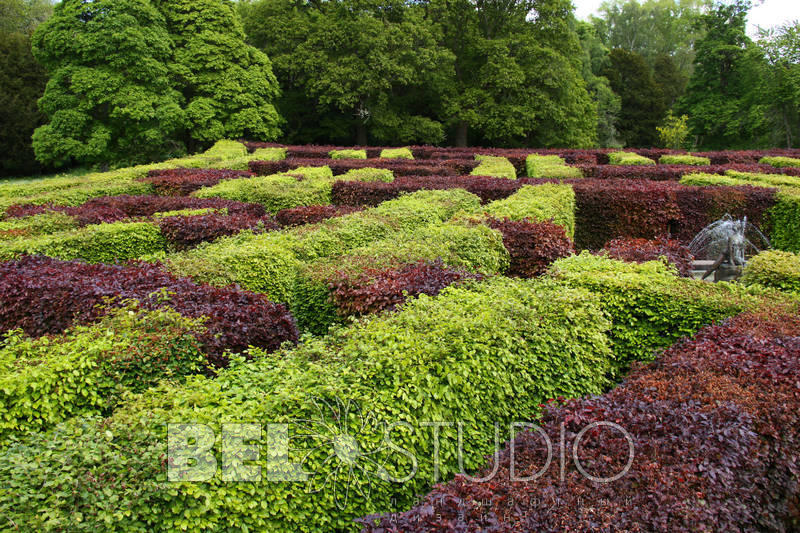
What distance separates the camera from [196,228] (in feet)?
25.9

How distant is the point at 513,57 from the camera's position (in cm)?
2609

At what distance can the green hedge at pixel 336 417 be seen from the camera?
2.40m

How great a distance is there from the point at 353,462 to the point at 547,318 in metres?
2.18

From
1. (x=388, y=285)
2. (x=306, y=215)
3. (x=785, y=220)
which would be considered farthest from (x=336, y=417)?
(x=785, y=220)

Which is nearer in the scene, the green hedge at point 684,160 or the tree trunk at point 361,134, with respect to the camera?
the green hedge at point 684,160

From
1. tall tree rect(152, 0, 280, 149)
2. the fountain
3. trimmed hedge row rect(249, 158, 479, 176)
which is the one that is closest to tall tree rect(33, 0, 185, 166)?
tall tree rect(152, 0, 280, 149)

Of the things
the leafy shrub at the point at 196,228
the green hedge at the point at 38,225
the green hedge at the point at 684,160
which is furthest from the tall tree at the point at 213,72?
the green hedge at the point at 684,160

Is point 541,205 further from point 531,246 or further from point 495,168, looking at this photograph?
point 495,168

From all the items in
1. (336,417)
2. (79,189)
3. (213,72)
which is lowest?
(336,417)

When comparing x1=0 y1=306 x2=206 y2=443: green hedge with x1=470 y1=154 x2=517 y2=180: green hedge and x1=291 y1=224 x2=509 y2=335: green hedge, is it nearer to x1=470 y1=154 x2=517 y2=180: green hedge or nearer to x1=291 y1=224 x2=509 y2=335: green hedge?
x1=291 y1=224 x2=509 y2=335: green hedge

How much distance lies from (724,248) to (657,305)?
388 centimetres

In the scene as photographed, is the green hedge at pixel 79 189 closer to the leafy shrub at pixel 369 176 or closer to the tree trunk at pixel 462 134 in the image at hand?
the leafy shrub at pixel 369 176

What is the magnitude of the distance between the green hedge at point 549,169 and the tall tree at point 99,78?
15.5m

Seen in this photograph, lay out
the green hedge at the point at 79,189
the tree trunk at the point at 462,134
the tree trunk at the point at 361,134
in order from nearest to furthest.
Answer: the green hedge at the point at 79,189, the tree trunk at the point at 462,134, the tree trunk at the point at 361,134
